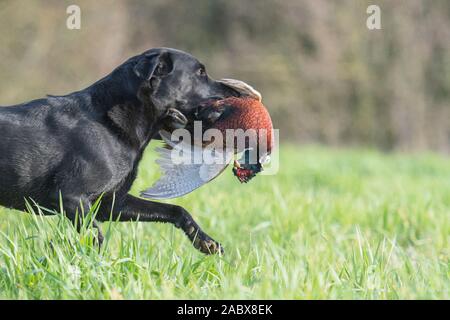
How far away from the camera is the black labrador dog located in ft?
13.0

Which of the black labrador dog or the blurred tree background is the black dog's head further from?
the blurred tree background

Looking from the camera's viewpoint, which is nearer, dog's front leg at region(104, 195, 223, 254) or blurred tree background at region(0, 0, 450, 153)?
dog's front leg at region(104, 195, 223, 254)

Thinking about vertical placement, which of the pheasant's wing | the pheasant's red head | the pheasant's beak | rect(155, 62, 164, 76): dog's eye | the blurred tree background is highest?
the blurred tree background

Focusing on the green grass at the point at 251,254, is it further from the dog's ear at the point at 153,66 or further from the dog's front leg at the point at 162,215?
the dog's ear at the point at 153,66

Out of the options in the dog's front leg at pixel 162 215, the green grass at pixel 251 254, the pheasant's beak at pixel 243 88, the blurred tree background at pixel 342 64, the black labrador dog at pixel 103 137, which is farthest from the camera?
the blurred tree background at pixel 342 64

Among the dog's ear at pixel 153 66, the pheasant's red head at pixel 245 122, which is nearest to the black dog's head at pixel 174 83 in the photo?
the dog's ear at pixel 153 66

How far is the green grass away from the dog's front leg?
3.8 inches

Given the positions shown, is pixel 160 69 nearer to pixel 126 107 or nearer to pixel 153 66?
pixel 153 66

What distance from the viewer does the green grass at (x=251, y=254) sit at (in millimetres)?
3182

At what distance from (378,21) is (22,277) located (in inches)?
570

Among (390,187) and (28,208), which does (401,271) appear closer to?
(28,208)

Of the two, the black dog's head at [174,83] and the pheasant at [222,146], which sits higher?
the black dog's head at [174,83]

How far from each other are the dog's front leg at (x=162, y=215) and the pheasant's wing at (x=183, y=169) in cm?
8

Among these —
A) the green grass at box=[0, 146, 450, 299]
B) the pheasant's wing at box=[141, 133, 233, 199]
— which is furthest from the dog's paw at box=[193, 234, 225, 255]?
the pheasant's wing at box=[141, 133, 233, 199]
